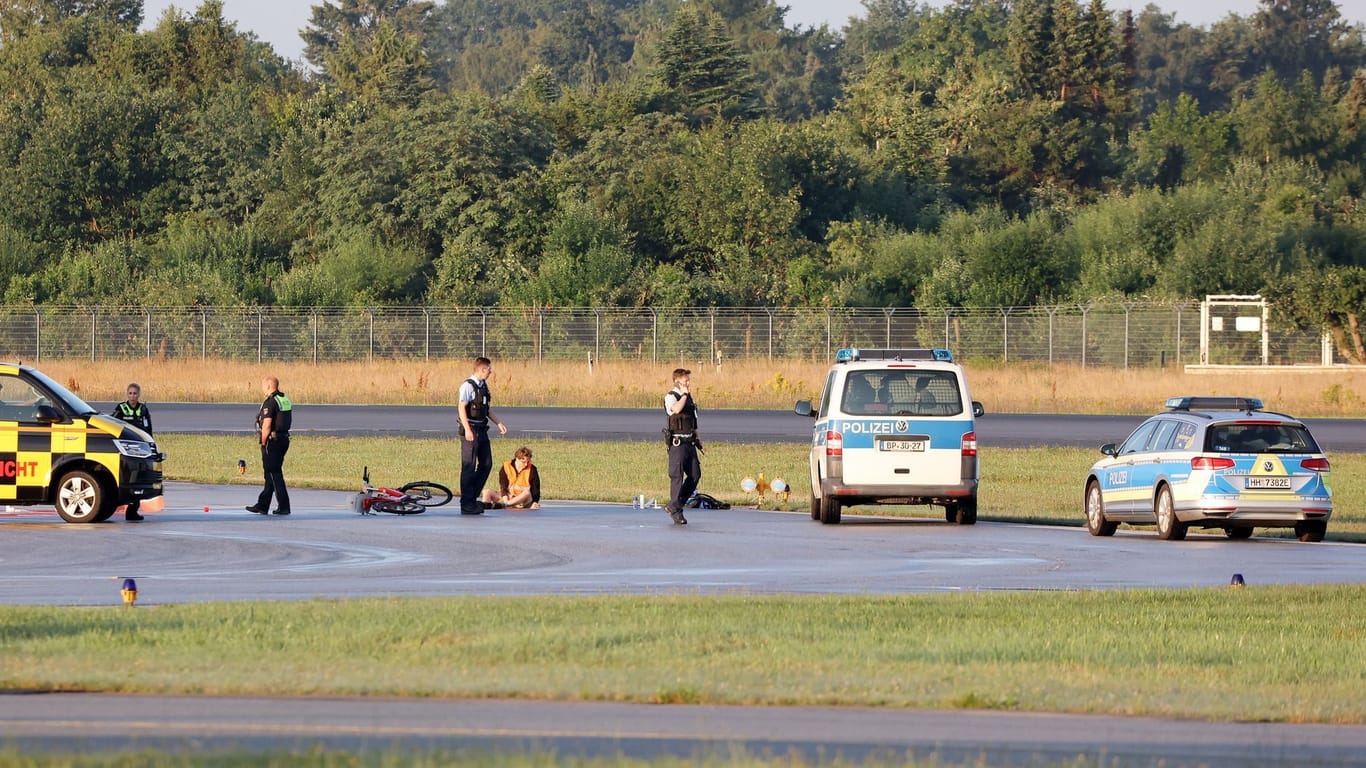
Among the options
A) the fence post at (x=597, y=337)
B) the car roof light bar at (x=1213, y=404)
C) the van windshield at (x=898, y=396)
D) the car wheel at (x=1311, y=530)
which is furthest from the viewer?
the fence post at (x=597, y=337)

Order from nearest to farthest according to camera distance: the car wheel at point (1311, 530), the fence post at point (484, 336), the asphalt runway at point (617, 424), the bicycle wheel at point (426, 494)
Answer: the car wheel at point (1311, 530) < the bicycle wheel at point (426, 494) < the asphalt runway at point (617, 424) < the fence post at point (484, 336)

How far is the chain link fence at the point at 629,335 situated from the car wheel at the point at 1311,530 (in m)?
36.8

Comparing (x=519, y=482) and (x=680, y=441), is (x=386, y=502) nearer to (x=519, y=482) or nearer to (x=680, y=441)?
(x=519, y=482)

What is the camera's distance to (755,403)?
5325 cm

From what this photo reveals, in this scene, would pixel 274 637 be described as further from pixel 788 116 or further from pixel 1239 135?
pixel 788 116

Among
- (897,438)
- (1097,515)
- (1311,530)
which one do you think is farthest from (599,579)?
(1311,530)

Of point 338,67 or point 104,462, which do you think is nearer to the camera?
point 104,462

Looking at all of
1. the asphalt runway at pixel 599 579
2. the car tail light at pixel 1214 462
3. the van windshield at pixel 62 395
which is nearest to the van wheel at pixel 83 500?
the asphalt runway at pixel 599 579

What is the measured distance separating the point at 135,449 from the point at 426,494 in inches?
173

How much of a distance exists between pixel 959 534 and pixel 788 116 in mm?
117344

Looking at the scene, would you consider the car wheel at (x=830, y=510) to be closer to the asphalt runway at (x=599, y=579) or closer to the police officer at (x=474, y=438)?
the asphalt runway at (x=599, y=579)

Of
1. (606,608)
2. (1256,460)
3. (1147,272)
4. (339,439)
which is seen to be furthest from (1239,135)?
(606,608)

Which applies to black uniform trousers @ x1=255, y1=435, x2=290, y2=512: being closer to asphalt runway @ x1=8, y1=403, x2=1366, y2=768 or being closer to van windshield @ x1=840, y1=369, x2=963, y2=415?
asphalt runway @ x1=8, y1=403, x2=1366, y2=768

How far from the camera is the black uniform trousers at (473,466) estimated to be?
23375 millimetres
